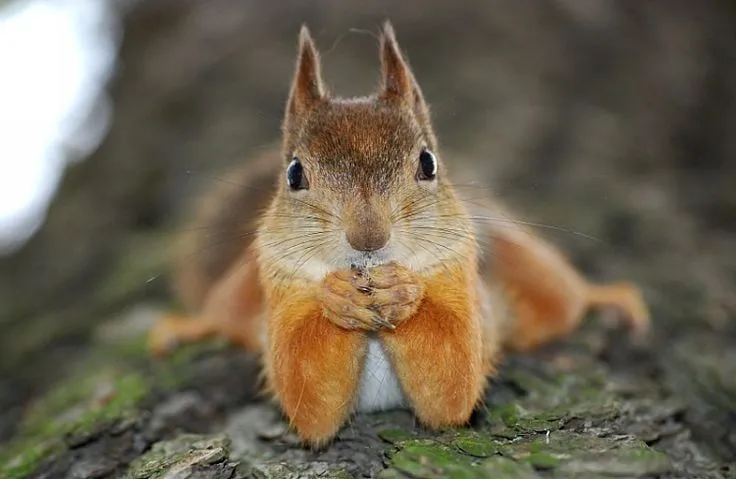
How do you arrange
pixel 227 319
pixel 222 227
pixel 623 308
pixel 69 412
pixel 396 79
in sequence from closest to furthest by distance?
pixel 396 79 < pixel 69 412 < pixel 227 319 < pixel 623 308 < pixel 222 227

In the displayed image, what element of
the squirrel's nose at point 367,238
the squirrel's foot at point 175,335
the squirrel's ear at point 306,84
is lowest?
the squirrel's foot at point 175,335

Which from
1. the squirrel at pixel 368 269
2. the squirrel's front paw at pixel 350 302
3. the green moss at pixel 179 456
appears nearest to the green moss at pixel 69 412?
the green moss at pixel 179 456

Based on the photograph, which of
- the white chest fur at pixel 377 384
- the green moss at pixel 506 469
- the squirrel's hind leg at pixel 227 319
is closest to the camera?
the green moss at pixel 506 469

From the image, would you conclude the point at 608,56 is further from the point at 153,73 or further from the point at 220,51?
the point at 153,73

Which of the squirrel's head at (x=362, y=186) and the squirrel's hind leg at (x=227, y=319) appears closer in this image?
the squirrel's head at (x=362, y=186)

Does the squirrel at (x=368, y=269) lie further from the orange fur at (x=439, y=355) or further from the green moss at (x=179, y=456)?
the green moss at (x=179, y=456)

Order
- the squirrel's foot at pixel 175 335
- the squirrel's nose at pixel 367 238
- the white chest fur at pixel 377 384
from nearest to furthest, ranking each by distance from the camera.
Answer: the squirrel's nose at pixel 367 238 → the white chest fur at pixel 377 384 → the squirrel's foot at pixel 175 335

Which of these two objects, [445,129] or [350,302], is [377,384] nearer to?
[350,302]

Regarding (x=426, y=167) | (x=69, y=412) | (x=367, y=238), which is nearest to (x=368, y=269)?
(x=367, y=238)
